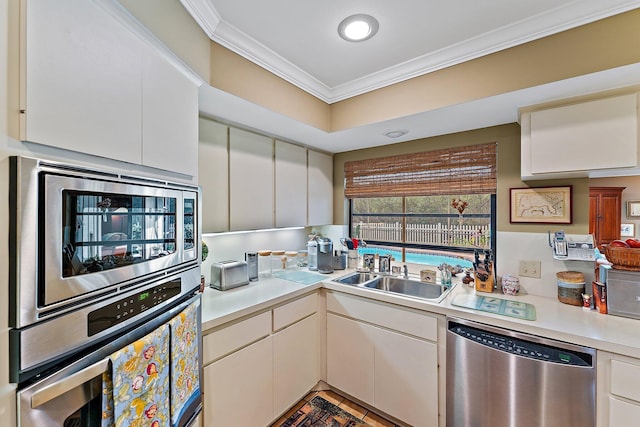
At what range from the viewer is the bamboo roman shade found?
2217mm

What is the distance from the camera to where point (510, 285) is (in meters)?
1.94

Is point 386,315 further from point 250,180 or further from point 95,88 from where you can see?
point 95,88

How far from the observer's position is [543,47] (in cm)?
144

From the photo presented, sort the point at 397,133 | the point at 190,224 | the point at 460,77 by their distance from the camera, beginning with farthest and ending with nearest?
the point at 397,133
the point at 460,77
the point at 190,224

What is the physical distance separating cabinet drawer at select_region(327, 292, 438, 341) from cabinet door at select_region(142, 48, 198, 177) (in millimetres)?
1409

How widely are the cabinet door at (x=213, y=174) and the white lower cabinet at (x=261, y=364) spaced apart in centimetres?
72

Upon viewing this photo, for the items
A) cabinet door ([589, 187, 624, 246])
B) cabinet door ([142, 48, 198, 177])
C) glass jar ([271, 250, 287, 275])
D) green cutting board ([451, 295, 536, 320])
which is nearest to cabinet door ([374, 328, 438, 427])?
green cutting board ([451, 295, 536, 320])

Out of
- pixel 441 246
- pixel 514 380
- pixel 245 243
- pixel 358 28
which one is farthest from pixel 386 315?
pixel 358 28

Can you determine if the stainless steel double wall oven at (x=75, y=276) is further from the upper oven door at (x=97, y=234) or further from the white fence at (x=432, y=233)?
the white fence at (x=432, y=233)

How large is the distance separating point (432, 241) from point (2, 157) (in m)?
2.68

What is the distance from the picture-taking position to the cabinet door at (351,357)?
199cm

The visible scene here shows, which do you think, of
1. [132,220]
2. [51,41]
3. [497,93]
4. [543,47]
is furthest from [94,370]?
[543,47]

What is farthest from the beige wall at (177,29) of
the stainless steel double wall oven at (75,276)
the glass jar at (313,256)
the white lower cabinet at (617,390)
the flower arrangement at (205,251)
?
the white lower cabinet at (617,390)

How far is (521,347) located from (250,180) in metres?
2.03
